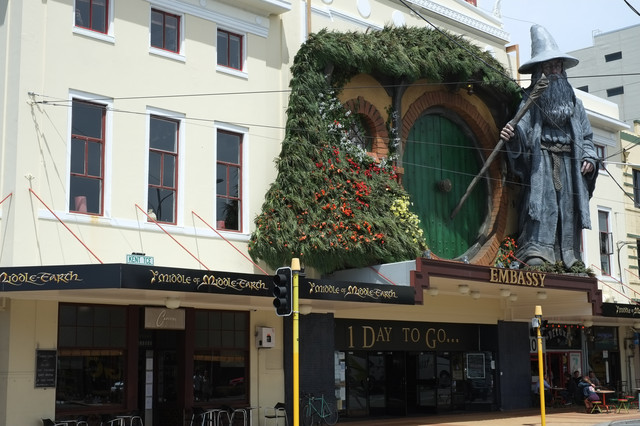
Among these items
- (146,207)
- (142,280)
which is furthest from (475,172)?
(142,280)

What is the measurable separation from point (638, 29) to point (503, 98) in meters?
34.3

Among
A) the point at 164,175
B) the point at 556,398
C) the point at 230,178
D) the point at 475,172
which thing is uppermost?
A: the point at 475,172

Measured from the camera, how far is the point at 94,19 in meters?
19.8

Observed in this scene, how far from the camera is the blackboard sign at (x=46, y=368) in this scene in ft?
Answer: 59.7

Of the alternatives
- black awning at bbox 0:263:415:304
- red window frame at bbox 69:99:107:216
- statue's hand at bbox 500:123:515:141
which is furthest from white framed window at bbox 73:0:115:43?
statue's hand at bbox 500:123:515:141

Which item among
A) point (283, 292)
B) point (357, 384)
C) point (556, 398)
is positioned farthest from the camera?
point (556, 398)

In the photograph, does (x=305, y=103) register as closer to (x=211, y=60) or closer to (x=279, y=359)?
(x=211, y=60)

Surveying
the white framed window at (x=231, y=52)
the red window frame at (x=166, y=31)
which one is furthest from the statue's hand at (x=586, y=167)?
the red window frame at (x=166, y=31)

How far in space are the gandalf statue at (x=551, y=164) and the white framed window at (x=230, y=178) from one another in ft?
32.3

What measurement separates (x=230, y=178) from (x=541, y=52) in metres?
12.4

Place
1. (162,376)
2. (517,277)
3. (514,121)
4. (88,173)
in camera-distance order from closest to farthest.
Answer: (88,173) → (162,376) → (517,277) → (514,121)

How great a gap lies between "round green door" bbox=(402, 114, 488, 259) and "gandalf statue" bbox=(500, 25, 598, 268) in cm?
141

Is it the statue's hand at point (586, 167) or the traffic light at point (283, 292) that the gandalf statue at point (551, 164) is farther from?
the traffic light at point (283, 292)

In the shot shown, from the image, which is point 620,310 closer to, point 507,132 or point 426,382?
point 426,382
